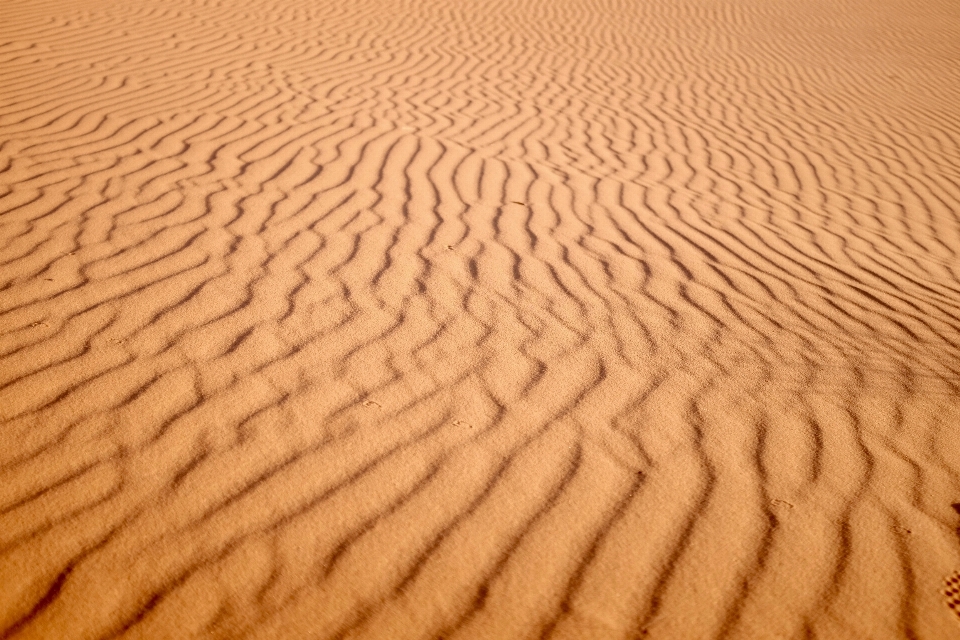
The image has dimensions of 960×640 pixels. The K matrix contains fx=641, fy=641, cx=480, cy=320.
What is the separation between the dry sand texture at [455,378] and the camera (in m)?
1.72

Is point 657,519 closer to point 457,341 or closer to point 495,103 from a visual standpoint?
point 457,341

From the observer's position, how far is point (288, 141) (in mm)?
4695

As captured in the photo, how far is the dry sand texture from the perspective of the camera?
1.72 meters

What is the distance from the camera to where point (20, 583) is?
1.63 metres

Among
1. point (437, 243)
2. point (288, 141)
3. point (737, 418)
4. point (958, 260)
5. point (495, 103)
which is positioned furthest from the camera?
point (495, 103)

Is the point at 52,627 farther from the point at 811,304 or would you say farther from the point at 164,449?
the point at 811,304

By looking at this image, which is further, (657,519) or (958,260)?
(958,260)

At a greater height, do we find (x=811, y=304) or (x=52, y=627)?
(x=52, y=627)

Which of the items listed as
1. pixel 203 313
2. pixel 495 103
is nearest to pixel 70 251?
pixel 203 313

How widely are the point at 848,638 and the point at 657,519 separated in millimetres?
547

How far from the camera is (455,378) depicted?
2.46m

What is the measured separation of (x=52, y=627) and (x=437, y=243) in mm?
2323

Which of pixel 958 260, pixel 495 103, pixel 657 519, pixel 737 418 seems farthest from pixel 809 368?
pixel 495 103

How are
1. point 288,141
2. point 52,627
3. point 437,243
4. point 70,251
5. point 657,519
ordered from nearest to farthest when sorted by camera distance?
1. point 52,627
2. point 657,519
3. point 70,251
4. point 437,243
5. point 288,141
